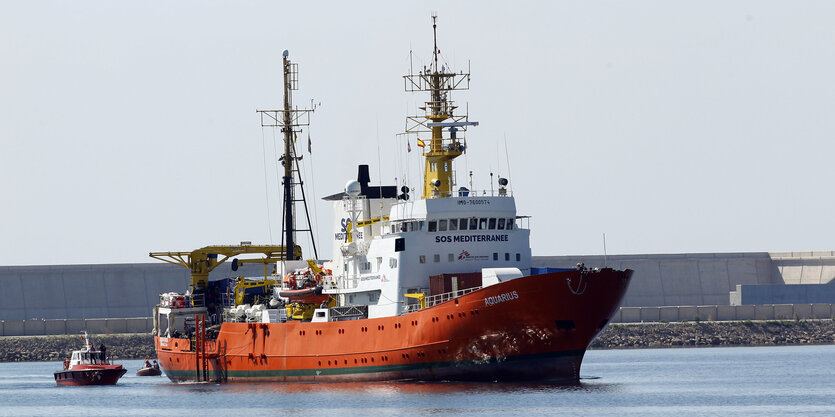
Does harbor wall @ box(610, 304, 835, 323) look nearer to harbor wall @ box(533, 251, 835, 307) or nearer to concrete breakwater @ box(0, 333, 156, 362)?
harbor wall @ box(533, 251, 835, 307)

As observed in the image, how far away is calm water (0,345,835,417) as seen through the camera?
171 feet

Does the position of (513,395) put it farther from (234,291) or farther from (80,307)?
(80,307)

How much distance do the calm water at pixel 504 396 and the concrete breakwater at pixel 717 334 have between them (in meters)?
23.8

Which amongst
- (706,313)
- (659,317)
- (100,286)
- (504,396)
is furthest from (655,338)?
(504,396)

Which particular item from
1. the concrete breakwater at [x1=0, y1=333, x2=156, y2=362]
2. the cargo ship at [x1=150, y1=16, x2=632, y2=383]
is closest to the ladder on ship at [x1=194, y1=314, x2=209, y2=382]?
the cargo ship at [x1=150, y1=16, x2=632, y2=383]

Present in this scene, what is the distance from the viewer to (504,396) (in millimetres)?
54406

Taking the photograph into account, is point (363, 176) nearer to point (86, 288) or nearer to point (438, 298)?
point (438, 298)

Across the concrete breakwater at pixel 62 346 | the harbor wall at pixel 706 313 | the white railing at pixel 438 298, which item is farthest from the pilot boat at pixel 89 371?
the harbor wall at pixel 706 313

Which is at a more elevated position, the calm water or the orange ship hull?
the orange ship hull

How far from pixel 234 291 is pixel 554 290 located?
22.5 meters

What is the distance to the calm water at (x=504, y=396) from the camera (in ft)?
171

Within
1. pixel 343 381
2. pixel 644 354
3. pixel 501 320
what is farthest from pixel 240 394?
pixel 644 354

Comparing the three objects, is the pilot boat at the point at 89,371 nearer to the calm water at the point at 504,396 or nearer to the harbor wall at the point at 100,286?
the calm water at the point at 504,396

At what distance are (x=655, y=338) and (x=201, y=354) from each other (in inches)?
1618
